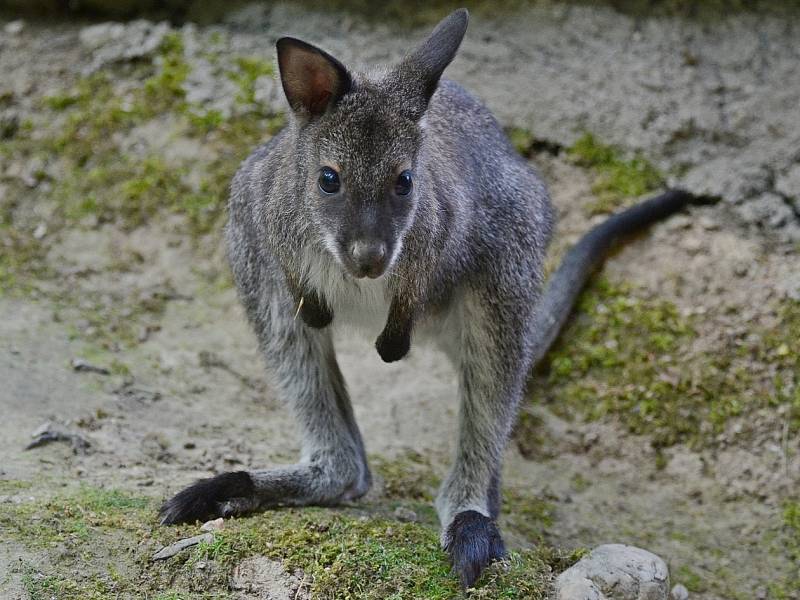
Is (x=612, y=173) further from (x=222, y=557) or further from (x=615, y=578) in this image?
(x=222, y=557)

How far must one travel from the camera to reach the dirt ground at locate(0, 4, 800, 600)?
4707 mm

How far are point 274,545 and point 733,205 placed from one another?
150 inches

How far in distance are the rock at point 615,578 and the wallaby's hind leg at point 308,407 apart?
1.16m

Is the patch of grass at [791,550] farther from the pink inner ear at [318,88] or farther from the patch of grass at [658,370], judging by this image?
the pink inner ear at [318,88]

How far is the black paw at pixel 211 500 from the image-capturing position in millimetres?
3867

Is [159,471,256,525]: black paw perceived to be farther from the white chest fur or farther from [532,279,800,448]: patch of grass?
[532,279,800,448]: patch of grass

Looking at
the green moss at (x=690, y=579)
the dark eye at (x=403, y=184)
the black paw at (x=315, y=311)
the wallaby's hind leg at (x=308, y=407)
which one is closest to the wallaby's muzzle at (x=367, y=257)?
the dark eye at (x=403, y=184)

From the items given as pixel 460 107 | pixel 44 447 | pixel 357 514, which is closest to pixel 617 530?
pixel 357 514

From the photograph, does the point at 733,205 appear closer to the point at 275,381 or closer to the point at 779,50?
the point at 779,50

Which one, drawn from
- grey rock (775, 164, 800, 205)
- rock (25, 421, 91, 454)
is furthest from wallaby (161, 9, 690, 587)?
grey rock (775, 164, 800, 205)

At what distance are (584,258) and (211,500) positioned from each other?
9.10 ft

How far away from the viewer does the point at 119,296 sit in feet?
20.5

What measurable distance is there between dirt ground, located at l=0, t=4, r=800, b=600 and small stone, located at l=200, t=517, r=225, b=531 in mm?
377

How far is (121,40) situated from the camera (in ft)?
24.0
